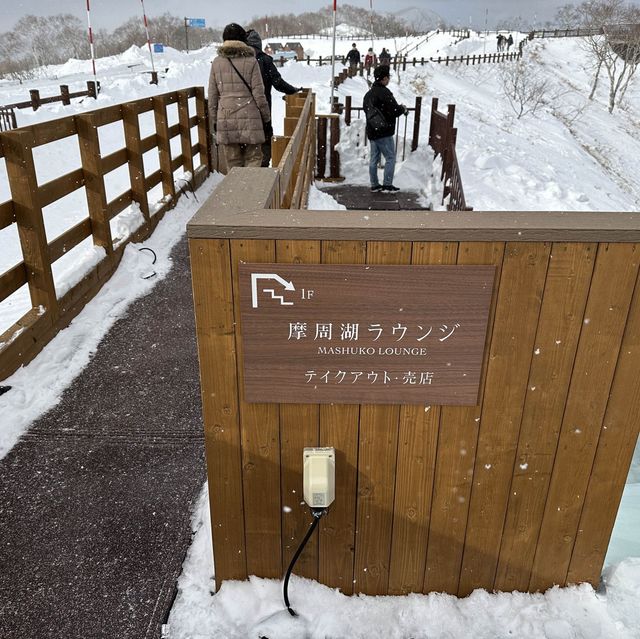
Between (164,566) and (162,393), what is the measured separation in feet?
5.09

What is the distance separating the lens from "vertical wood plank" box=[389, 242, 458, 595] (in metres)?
2.31

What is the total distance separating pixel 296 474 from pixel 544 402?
1.04 metres

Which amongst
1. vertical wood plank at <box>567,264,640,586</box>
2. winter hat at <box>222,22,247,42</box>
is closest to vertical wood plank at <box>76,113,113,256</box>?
winter hat at <box>222,22,247,42</box>

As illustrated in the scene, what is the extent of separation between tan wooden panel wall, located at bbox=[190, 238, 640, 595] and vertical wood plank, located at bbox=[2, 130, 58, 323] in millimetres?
2804

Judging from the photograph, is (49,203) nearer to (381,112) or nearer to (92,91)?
(381,112)

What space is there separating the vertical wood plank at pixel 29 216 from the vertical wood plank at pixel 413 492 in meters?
3.31

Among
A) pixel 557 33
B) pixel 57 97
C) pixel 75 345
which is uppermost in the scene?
pixel 557 33

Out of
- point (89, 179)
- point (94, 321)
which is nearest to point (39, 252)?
point (94, 321)

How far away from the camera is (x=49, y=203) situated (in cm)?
457

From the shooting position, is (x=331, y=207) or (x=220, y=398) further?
(x=331, y=207)

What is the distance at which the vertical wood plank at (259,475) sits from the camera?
2.20 metres

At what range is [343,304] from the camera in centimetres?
207

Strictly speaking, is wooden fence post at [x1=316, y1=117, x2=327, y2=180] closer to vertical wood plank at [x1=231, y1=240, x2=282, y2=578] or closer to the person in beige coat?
the person in beige coat

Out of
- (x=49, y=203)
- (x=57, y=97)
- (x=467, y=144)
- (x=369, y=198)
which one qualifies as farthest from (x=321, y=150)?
(x=57, y=97)
